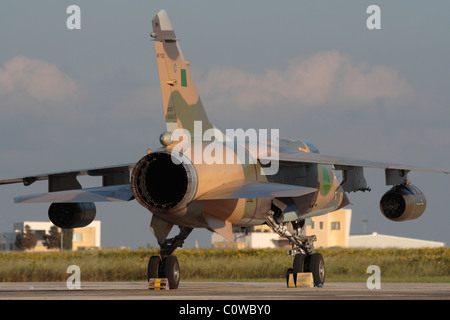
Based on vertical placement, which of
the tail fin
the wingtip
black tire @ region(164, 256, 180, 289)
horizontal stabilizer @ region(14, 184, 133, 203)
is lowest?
black tire @ region(164, 256, 180, 289)

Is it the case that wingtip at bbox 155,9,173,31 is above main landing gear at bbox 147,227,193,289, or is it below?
above

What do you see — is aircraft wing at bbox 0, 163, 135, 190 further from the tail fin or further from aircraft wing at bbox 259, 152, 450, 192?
aircraft wing at bbox 259, 152, 450, 192

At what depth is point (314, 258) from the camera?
24.2 m

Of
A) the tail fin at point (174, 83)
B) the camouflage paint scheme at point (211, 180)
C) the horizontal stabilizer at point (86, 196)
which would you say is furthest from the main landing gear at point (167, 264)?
the tail fin at point (174, 83)

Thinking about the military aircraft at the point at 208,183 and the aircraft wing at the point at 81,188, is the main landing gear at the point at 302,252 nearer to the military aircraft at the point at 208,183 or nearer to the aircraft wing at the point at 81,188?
the military aircraft at the point at 208,183

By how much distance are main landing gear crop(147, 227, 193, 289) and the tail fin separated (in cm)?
299

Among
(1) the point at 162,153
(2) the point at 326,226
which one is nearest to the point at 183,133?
(1) the point at 162,153

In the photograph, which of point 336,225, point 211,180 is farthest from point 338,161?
point 336,225

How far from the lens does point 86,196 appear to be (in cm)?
2211

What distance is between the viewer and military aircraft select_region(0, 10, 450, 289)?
67.5ft

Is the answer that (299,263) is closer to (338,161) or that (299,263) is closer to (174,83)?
(338,161)

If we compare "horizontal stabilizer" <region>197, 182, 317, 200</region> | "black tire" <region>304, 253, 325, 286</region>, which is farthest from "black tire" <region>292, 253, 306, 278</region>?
"horizontal stabilizer" <region>197, 182, 317, 200</region>
